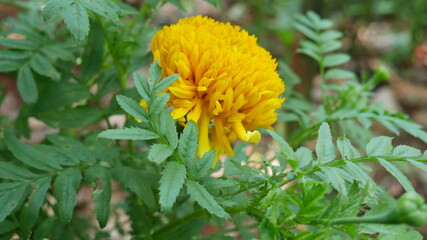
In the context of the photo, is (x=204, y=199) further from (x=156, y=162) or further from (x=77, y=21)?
(x=77, y=21)

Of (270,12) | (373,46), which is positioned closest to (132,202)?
(270,12)

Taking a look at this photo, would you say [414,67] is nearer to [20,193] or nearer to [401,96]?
[401,96]

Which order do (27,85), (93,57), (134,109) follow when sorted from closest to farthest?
(134,109) → (27,85) → (93,57)

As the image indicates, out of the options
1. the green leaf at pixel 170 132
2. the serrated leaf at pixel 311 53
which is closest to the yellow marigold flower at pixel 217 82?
the green leaf at pixel 170 132

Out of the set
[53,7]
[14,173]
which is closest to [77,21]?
[53,7]

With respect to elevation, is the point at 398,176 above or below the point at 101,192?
above

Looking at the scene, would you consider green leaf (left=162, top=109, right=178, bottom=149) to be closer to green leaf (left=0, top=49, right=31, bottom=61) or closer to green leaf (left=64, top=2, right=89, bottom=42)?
green leaf (left=64, top=2, right=89, bottom=42)
